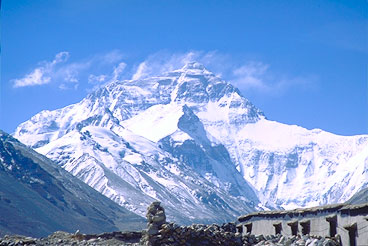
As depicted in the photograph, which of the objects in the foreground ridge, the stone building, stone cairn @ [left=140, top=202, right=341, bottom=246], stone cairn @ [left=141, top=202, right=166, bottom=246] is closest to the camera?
the stone building

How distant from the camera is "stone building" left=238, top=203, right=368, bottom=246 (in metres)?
26.8

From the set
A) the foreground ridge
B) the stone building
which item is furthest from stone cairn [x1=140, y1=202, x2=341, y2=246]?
the stone building

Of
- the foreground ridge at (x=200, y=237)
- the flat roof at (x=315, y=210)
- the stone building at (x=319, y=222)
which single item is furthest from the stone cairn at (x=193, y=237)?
the flat roof at (x=315, y=210)

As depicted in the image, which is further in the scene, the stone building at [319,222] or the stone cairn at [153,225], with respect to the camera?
the stone cairn at [153,225]

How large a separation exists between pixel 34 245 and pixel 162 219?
313 inches

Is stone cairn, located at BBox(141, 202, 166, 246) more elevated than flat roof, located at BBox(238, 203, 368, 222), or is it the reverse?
flat roof, located at BBox(238, 203, 368, 222)

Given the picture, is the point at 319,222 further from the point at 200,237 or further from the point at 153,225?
the point at 153,225

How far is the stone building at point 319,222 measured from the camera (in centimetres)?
2682

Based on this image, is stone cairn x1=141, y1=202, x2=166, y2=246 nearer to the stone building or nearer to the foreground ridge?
the foreground ridge

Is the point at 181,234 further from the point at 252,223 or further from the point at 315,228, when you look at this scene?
the point at 252,223

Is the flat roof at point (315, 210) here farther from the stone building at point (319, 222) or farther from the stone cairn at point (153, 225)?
the stone cairn at point (153, 225)

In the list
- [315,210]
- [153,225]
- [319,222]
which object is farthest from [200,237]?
[315,210]

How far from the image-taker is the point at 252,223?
120 ft

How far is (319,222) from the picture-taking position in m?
30.3
